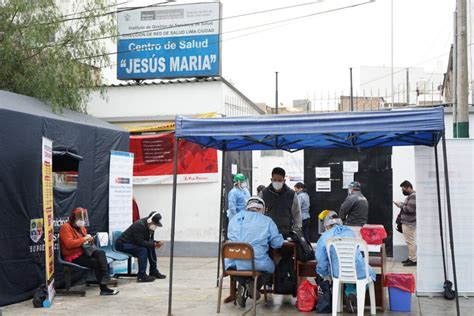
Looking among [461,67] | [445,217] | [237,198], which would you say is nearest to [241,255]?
[445,217]

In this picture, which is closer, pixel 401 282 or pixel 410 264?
pixel 401 282

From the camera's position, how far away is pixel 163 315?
27.8ft

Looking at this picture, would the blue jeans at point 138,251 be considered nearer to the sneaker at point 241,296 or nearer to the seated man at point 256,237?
the sneaker at point 241,296

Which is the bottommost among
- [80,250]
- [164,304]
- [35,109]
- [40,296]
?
[164,304]

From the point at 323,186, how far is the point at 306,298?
663cm

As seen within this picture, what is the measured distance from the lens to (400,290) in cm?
852

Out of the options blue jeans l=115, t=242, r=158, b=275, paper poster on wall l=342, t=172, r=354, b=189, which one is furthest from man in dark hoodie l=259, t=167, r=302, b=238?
paper poster on wall l=342, t=172, r=354, b=189

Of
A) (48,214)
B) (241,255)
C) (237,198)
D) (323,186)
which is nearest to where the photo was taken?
(241,255)

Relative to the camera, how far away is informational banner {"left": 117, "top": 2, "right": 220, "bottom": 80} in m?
15.6

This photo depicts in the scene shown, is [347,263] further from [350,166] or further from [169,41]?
[169,41]

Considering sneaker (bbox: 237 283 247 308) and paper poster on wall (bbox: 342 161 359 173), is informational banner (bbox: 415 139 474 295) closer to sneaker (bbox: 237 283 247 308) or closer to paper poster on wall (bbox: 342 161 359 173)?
sneaker (bbox: 237 283 247 308)

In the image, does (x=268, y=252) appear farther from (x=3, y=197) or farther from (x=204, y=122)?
(x=3, y=197)

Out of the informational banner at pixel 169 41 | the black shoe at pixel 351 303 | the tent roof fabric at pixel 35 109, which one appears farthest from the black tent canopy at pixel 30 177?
the black shoe at pixel 351 303

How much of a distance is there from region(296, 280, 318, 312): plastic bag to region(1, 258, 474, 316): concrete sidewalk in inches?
4.7
